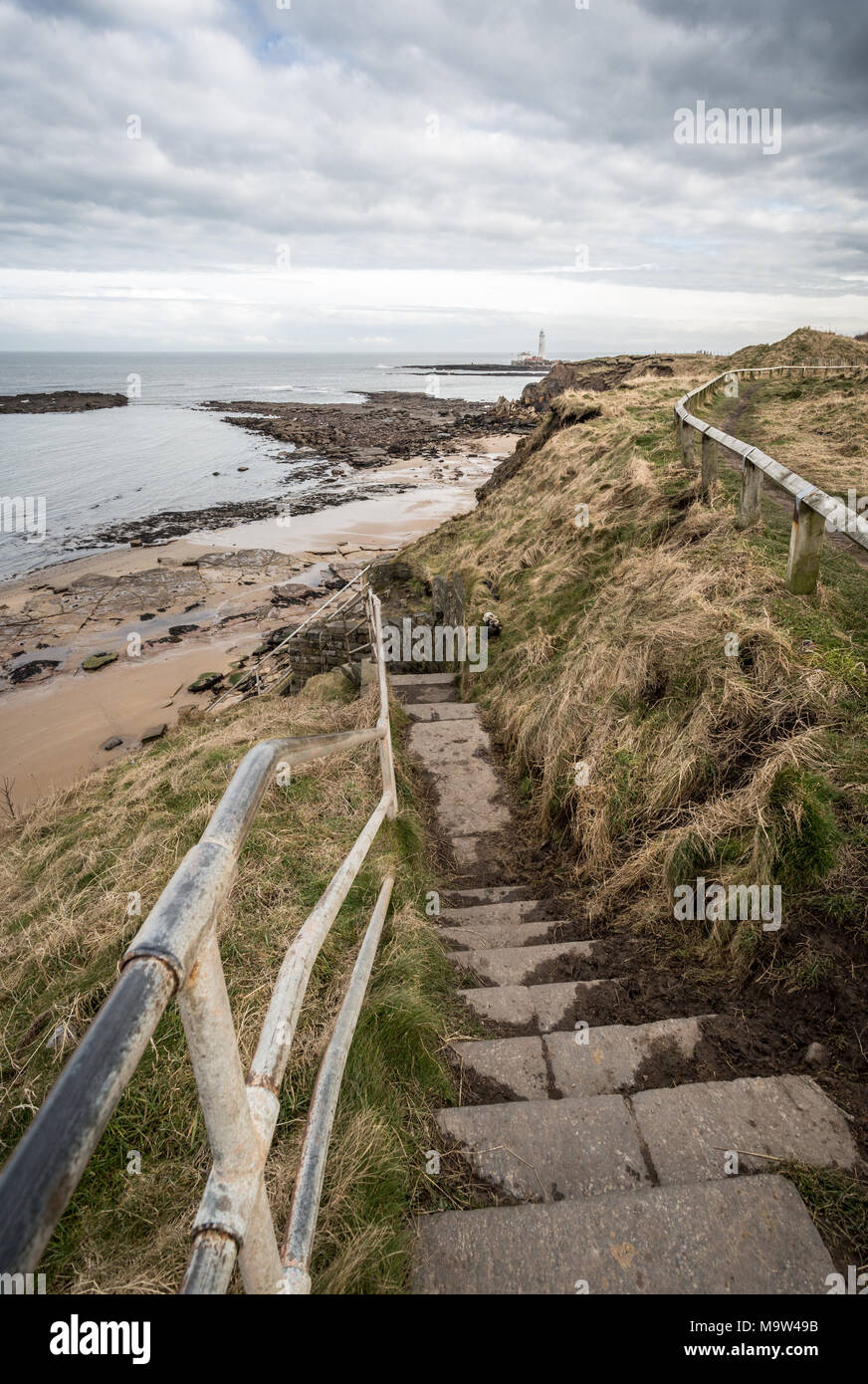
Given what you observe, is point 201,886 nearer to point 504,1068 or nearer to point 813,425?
point 504,1068

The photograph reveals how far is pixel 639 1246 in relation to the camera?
203 cm

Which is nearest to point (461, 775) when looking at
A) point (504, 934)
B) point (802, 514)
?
point (504, 934)

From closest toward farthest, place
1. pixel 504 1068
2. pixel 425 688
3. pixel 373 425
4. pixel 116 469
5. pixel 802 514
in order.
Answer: pixel 504 1068 → pixel 802 514 → pixel 425 688 → pixel 116 469 → pixel 373 425

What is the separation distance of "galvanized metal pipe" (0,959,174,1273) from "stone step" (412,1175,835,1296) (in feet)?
5.68

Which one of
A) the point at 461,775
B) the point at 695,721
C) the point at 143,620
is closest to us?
the point at 695,721

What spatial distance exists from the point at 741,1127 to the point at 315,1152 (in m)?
1.56

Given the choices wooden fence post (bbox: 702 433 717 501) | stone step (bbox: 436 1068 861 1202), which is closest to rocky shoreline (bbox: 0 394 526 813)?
wooden fence post (bbox: 702 433 717 501)

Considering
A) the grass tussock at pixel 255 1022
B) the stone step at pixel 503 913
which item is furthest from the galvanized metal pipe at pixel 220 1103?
the stone step at pixel 503 913

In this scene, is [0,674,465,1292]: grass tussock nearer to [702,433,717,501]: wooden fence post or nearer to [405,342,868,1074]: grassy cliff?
[405,342,868,1074]: grassy cliff

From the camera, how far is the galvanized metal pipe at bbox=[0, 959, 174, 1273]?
2.06 ft

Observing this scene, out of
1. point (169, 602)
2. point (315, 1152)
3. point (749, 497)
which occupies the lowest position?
point (315, 1152)

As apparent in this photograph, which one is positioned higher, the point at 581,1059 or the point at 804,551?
the point at 804,551

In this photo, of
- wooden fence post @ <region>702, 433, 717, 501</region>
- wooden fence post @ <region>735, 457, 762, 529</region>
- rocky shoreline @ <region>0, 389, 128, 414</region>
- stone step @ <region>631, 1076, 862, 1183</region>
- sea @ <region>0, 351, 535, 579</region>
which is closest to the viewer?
stone step @ <region>631, 1076, 862, 1183</region>
